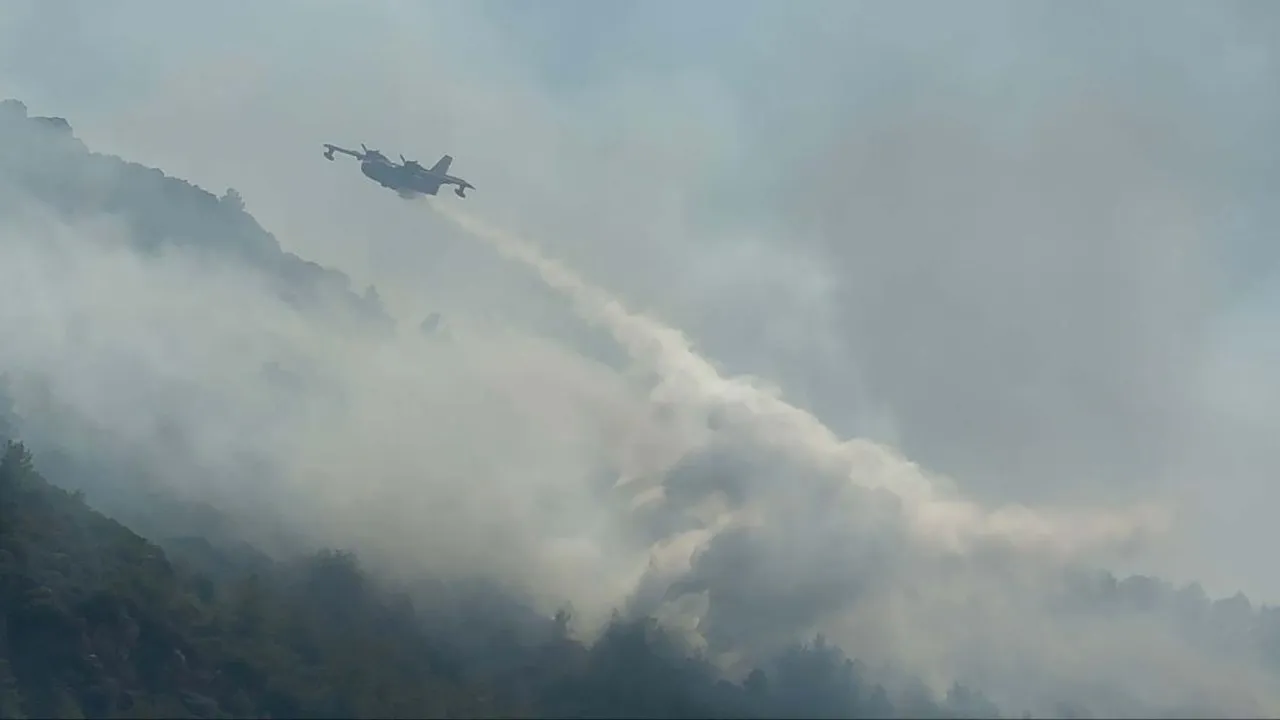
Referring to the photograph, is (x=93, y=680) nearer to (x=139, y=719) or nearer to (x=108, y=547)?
(x=139, y=719)

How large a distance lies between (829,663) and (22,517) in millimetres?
77463

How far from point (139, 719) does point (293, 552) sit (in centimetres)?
5068

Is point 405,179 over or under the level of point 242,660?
over

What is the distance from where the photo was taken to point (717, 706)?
145625 millimetres

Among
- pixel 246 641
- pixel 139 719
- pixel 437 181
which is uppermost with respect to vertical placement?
pixel 437 181

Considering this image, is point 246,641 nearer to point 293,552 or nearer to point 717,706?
point 293,552

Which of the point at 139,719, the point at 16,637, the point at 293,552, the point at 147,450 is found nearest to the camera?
the point at 139,719

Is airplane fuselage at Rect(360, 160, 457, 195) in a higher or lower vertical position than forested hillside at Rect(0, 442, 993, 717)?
higher

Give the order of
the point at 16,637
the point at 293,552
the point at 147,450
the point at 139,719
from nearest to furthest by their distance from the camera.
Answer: the point at 139,719, the point at 16,637, the point at 293,552, the point at 147,450

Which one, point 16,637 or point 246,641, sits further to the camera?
point 246,641

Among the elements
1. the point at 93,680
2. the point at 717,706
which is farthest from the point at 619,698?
the point at 93,680

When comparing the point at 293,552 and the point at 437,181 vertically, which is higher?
the point at 437,181

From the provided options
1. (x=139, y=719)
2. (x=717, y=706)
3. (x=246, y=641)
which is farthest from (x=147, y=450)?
(x=717, y=706)

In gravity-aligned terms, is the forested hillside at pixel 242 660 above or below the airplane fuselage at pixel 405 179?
Result: below
